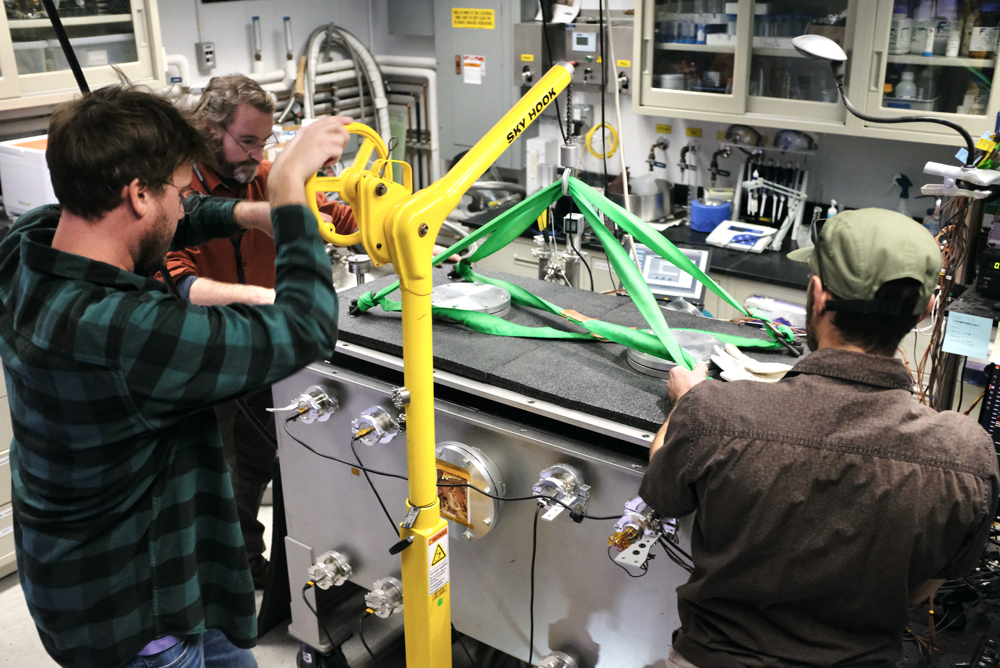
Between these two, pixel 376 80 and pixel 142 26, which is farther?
pixel 376 80

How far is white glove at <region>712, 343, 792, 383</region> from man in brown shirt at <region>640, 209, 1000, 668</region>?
0.87ft

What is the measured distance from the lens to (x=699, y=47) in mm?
3373

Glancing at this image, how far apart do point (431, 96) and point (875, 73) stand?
2213 mm

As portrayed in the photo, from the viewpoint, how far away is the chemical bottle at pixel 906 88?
296 centimetres

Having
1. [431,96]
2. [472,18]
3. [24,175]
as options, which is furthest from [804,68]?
[24,175]

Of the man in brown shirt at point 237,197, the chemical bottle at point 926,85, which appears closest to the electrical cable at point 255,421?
the man in brown shirt at point 237,197

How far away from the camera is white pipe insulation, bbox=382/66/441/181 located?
4.36 meters

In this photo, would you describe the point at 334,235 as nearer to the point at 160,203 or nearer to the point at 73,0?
the point at 160,203

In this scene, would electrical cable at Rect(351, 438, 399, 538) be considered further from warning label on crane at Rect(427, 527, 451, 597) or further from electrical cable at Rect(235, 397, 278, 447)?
electrical cable at Rect(235, 397, 278, 447)

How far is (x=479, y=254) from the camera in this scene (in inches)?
69.9

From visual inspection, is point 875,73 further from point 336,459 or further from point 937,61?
point 336,459

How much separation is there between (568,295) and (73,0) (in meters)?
2.19

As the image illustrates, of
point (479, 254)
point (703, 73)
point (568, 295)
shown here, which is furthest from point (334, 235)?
point (703, 73)

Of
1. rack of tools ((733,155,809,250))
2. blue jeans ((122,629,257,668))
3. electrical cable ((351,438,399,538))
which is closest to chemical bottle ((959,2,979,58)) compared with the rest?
rack of tools ((733,155,809,250))
